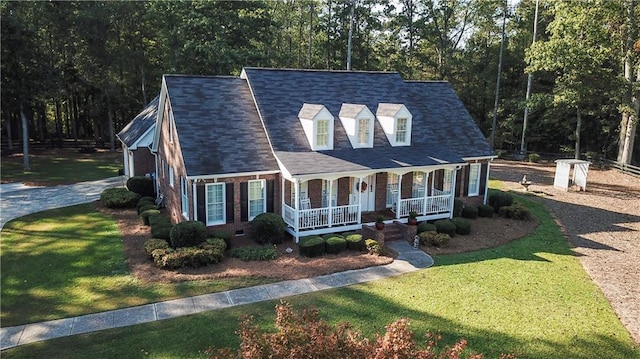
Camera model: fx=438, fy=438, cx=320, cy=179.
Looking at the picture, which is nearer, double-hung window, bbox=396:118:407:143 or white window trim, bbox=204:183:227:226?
white window trim, bbox=204:183:227:226

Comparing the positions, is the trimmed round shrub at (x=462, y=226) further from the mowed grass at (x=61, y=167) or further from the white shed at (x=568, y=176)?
the mowed grass at (x=61, y=167)

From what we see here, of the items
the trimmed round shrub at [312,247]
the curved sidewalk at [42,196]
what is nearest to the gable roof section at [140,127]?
the curved sidewalk at [42,196]

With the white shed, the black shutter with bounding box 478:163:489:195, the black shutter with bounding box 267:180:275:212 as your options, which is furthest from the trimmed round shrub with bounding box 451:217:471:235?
the white shed

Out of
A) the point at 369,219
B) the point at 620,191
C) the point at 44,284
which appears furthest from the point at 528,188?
the point at 44,284

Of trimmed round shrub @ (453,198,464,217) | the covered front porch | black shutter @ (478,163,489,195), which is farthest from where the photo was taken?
black shutter @ (478,163,489,195)

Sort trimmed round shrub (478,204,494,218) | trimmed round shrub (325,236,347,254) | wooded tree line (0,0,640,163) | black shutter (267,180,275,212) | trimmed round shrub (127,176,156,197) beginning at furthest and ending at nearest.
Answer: wooded tree line (0,0,640,163), trimmed round shrub (127,176,156,197), trimmed round shrub (478,204,494,218), black shutter (267,180,275,212), trimmed round shrub (325,236,347,254)

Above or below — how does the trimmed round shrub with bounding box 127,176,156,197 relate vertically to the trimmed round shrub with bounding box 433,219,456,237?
above

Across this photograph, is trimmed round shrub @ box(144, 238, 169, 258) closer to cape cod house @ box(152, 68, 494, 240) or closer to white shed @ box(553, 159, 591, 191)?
cape cod house @ box(152, 68, 494, 240)
